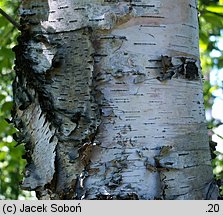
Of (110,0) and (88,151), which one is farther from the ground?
(110,0)

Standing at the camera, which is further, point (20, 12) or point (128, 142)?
point (20, 12)

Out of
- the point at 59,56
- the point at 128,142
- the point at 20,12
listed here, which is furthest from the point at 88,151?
the point at 20,12

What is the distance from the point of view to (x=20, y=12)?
0.98m

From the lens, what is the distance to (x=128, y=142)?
0.87 m

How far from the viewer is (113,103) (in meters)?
0.88

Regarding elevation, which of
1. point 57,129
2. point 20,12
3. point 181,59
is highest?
point 20,12

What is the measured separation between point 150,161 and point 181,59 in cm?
19

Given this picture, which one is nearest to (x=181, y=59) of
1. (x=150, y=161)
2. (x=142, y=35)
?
(x=142, y=35)

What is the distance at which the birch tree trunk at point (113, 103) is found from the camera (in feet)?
2.87

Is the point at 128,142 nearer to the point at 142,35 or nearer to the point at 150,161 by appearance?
the point at 150,161

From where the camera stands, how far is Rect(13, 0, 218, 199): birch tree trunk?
2.87ft

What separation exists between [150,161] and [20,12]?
0.37 metres
